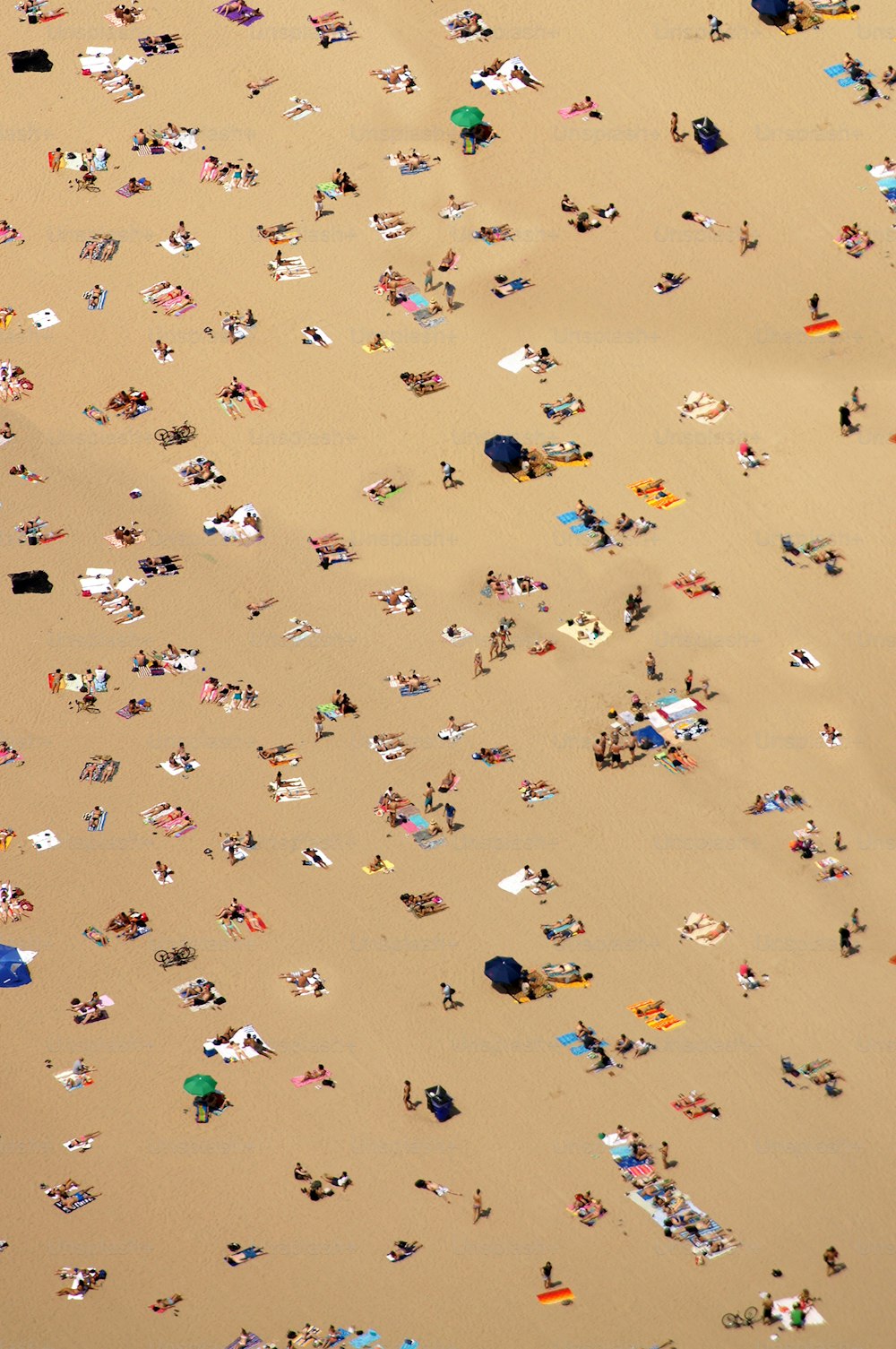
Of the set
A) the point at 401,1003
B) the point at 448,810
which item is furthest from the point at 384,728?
the point at 401,1003

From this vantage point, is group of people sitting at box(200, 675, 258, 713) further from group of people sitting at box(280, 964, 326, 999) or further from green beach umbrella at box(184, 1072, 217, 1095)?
green beach umbrella at box(184, 1072, 217, 1095)

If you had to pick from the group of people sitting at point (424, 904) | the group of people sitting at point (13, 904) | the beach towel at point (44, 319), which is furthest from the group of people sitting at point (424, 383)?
the group of people sitting at point (13, 904)

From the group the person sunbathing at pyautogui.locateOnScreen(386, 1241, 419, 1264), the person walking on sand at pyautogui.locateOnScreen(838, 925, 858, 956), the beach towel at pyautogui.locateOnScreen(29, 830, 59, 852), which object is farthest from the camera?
the beach towel at pyautogui.locateOnScreen(29, 830, 59, 852)

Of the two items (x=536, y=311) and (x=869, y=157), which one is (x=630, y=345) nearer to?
(x=536, y=311)

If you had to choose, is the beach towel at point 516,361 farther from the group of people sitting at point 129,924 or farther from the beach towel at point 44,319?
the group of people sitting at point 129,924

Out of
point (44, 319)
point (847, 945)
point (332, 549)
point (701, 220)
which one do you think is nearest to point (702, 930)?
point (847, 945)

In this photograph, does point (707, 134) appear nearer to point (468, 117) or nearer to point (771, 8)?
point (771, 8)

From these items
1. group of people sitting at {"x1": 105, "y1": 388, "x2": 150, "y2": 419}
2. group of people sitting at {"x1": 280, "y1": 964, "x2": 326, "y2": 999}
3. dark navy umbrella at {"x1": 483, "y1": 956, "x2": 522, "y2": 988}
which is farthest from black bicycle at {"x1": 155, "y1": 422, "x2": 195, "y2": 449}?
dark navy umbrella at {"x1": 483, "y1": 956, "x2": 522, "y2": 988}
